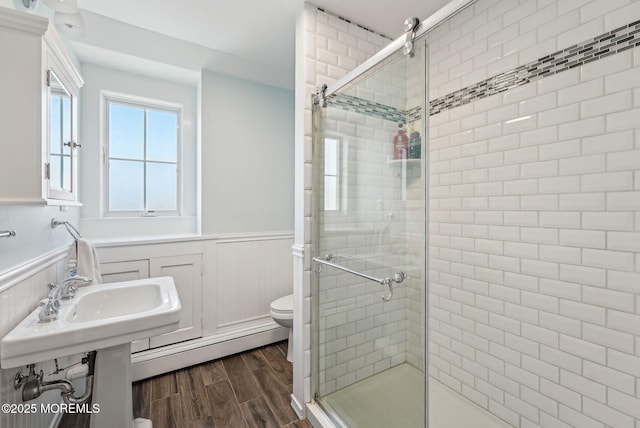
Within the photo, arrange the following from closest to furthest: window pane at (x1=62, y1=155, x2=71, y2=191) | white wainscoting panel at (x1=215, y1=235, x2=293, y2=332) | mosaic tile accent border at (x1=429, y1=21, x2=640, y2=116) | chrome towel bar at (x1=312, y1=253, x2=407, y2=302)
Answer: mosaic tile accent border at (x1=429, y1=21, x2=640, y2=116) < chrome towel bar at (x1=312, y1=253, x2=407, y2=302) < window pane at (x1=62, y1=155, x2=71, y2=191) < white wainscoting panel at (x1=215, y1=235, x2=293, y2=332)

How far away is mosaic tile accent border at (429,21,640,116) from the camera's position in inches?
42.7

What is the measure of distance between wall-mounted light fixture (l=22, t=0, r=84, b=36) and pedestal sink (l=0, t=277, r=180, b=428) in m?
1.35

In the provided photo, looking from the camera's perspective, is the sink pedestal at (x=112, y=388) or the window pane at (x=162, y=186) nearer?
the sink pedestal at (x=112, y=388)

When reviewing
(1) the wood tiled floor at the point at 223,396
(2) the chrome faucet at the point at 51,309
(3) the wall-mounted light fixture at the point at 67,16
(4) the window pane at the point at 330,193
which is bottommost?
(1) the wood tiled floor at the point at 223,396

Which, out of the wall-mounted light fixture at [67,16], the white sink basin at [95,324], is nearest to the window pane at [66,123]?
the wall-mounted light fixture at [67,16]

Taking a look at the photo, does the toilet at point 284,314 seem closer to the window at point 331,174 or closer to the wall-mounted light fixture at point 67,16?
the window at point 331,174

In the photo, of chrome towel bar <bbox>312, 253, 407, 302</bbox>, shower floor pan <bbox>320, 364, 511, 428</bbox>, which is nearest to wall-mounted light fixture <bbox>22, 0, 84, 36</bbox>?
chrome towel bar <bbox>312, 253, 407, 302</bbox>

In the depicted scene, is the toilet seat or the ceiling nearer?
the ceiling

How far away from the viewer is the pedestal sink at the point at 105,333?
978mm

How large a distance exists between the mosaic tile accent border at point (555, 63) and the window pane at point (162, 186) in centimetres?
232

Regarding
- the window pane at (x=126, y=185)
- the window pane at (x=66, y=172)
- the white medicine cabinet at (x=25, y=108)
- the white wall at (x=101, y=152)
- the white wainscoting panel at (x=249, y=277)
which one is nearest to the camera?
the white medicine cabinet at (x=25, y=108)

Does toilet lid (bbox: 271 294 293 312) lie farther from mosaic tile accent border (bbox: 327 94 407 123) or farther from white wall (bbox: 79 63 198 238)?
mosaic tile accent border (bbox: 327 94 407 123)

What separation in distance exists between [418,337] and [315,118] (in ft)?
4.14

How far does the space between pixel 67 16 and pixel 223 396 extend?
7.51 ft
